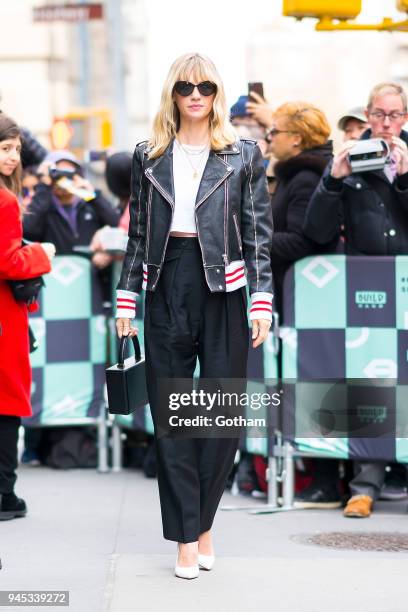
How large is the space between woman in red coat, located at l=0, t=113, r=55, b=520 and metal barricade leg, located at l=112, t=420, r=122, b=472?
1787 millimetres

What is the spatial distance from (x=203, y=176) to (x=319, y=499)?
2466 millimetres

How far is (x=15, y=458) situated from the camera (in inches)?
299

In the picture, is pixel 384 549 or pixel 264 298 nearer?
pixel 264 298

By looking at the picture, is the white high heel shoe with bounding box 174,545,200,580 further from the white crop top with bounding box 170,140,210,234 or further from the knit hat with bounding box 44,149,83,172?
the knit hat with bounding box 44,149,83,172

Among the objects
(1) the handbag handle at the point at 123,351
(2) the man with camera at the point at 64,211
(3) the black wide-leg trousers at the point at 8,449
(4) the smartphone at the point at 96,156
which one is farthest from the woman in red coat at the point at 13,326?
(4) the smartphone at the point at 96,156

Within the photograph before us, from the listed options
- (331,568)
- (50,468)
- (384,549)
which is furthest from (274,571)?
(50,468)

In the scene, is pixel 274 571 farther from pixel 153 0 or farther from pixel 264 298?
pixel 153 0

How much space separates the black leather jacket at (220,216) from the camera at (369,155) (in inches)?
52.9

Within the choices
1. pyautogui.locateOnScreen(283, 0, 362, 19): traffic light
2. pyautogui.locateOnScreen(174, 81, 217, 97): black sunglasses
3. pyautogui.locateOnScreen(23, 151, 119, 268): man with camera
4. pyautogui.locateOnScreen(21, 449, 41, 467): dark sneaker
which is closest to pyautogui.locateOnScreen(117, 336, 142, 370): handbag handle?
pyautogui.locateOnScreen(174, 81, 217, 97): black sunglasses

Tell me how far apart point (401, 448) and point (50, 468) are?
2.53 m

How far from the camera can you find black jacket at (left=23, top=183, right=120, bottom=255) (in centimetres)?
962

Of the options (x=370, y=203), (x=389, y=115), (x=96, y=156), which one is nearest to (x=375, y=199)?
(x=370, y=203)

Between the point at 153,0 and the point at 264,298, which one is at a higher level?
the point at 153,0

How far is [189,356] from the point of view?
250 inches
